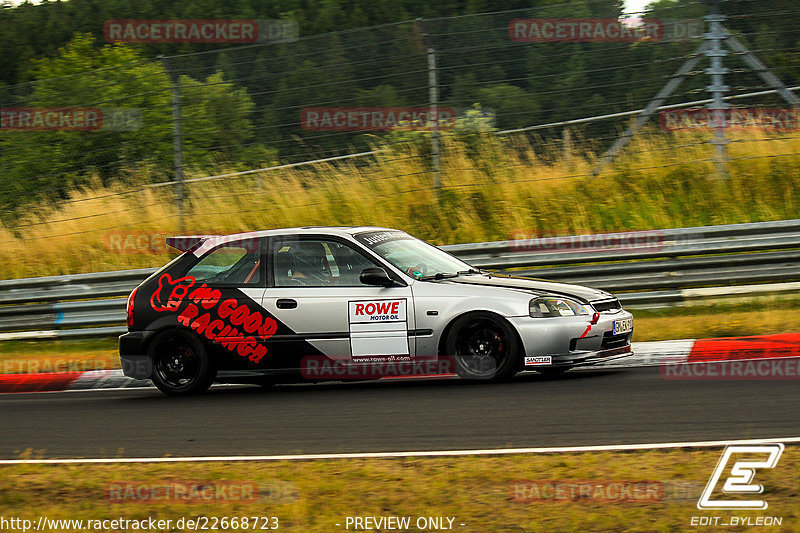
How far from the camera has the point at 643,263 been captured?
1174 cm

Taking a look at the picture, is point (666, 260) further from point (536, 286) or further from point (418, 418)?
point (418, 418)

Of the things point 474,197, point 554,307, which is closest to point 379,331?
point 554,307

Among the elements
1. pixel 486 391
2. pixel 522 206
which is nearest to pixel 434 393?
pixel 486 391

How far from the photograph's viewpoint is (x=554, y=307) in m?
8.78

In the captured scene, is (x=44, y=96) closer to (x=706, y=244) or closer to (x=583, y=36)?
(x=583, y=36)

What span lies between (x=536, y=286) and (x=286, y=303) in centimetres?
218

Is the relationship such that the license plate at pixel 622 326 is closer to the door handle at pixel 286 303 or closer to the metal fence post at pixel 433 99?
the door handle at pixel 286 303

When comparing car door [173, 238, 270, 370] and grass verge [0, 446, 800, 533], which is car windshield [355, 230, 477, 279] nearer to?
car door [173, 238, 270, 370]

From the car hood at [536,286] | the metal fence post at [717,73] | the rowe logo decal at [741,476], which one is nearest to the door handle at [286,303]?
the car hood at [536,286]

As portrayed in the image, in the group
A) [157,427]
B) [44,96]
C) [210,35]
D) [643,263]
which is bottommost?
[157,427]

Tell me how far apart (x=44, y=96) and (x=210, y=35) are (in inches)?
1405

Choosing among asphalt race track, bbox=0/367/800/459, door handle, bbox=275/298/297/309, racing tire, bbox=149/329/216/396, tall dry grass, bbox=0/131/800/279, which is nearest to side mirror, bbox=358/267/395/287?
door handle, bbox=275/298/297/309

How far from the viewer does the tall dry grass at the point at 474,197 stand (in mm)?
13781

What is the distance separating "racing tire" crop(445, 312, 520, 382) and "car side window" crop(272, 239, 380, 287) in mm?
994
